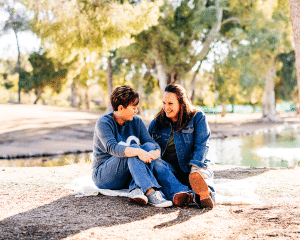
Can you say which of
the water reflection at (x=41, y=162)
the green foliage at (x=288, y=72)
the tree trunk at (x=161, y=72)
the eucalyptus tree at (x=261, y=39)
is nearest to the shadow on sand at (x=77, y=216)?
the water reflection at (x=41, y=162)

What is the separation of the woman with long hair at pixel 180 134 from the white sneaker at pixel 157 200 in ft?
0.54

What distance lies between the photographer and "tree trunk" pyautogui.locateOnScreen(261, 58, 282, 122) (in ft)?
94.8

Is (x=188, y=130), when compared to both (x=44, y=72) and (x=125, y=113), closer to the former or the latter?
(x=125, y=113)

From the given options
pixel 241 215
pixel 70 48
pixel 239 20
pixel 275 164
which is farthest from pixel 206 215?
pixel 239 20

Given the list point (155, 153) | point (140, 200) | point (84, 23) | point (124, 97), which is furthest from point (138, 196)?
point (84, 23)

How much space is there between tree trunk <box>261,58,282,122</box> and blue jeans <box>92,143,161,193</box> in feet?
87.6

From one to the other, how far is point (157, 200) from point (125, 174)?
594mm

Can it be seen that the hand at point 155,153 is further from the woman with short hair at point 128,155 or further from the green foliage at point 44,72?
the green foliage at point 44,72

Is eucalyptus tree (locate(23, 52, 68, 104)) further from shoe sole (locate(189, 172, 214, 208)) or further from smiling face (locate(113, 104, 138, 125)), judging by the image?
shoe sole (locate(189, 172, 214, 208))

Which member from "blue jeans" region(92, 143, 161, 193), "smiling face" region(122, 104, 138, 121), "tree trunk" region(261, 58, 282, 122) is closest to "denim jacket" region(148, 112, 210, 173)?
"blue jeans" region(92, 143, 161, 193)

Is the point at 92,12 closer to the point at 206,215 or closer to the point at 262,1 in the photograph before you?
the point at 206,215

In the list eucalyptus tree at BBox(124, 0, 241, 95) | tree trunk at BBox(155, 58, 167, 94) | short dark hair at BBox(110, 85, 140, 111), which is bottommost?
short dark hair at BBox(110, 85, 140, 111)

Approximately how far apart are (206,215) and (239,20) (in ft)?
75.6

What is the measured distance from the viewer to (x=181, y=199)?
3541mm
